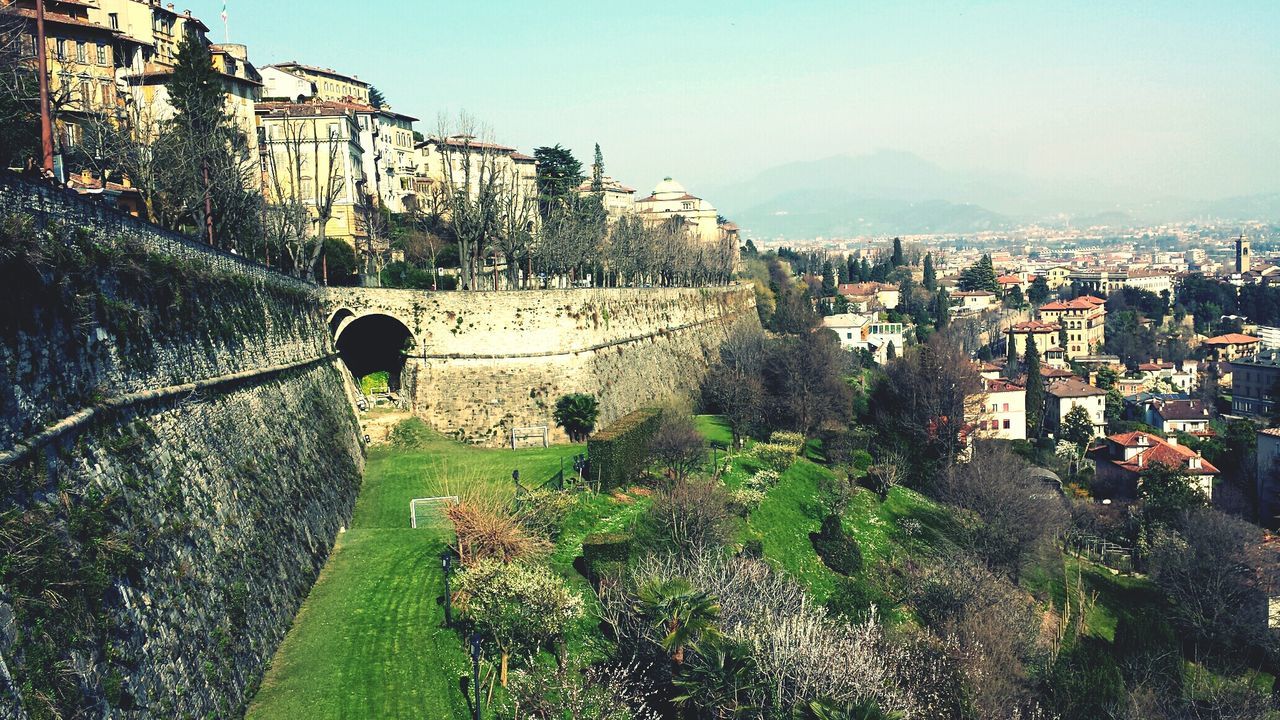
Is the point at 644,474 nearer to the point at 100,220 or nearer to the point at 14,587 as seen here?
the point at 100,220

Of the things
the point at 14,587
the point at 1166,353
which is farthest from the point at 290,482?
the point at 1166,353

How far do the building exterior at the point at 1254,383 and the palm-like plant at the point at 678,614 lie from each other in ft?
294

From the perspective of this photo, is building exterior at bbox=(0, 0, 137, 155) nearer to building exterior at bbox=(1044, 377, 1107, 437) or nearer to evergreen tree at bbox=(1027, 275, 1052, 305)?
building exterior at bbox=(1044, 377, 1107, 437)

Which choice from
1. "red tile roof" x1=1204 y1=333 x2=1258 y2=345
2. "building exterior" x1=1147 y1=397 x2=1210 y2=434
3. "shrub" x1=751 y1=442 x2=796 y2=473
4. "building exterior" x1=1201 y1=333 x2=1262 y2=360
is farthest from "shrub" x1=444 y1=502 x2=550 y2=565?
"red tile roof" x1=1204 y1=333 x2=1258 y2=345

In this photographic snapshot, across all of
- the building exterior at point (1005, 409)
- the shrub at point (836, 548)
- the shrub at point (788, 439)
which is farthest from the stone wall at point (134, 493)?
the building exterior at point (1005, 409)

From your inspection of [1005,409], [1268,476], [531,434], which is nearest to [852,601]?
[531,434]

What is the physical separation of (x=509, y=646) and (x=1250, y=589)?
106ft

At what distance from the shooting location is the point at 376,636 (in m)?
18.3

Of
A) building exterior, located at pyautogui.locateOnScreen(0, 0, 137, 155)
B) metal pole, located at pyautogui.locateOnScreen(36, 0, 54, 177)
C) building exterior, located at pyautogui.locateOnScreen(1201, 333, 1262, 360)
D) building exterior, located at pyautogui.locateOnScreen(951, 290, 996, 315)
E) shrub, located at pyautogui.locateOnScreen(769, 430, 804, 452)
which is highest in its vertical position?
building exterior, located at pyautogui.locateOnScreen(0, 0, 137, 155)

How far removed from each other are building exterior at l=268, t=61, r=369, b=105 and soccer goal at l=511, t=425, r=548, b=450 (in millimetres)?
45483

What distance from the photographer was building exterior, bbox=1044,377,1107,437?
80.8 meters

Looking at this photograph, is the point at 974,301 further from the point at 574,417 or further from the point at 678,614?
the point at 678,614

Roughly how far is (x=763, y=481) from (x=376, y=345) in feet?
54.5

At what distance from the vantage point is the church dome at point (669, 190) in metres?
→ 127
